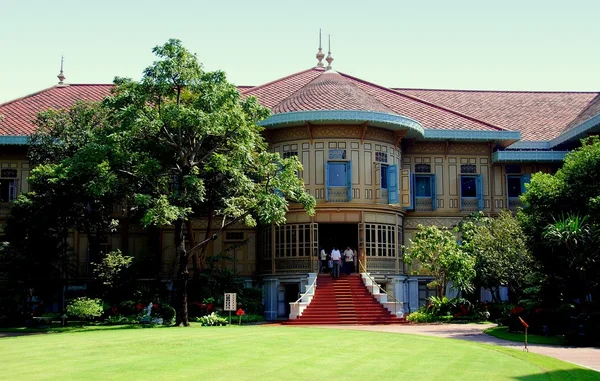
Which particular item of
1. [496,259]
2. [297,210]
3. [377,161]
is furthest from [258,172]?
[496,259]

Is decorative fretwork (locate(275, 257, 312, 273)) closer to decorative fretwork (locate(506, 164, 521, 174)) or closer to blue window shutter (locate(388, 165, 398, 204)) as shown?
blue window shutter (locate(388, 165, 398, 204))

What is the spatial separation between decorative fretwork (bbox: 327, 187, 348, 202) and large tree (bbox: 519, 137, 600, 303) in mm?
9023

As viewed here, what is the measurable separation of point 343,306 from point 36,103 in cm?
1958

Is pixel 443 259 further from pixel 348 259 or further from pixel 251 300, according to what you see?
pixel 251 300

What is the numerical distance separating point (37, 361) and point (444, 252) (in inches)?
715

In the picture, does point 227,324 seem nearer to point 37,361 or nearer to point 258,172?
point 258,172

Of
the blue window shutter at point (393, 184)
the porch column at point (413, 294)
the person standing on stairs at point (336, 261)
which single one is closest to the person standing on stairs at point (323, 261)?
the person standing on stairs at point (336, 261)

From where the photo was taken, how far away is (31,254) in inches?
1147

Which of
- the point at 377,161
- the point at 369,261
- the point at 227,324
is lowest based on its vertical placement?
the point at 227,324

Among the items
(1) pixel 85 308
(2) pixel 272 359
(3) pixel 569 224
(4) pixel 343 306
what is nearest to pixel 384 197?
(4) pixel 343 306

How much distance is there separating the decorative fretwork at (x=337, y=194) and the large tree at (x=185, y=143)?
456cm

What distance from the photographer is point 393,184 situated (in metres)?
32.7

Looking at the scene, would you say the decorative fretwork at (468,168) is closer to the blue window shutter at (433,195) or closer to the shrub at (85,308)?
the blue window shutter at (433,195)

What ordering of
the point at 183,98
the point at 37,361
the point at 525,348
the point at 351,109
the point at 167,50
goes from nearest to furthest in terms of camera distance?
the point at 37,361, the point at 525,348, the point at 167,50, the point at 183,98, the point at 351,109
